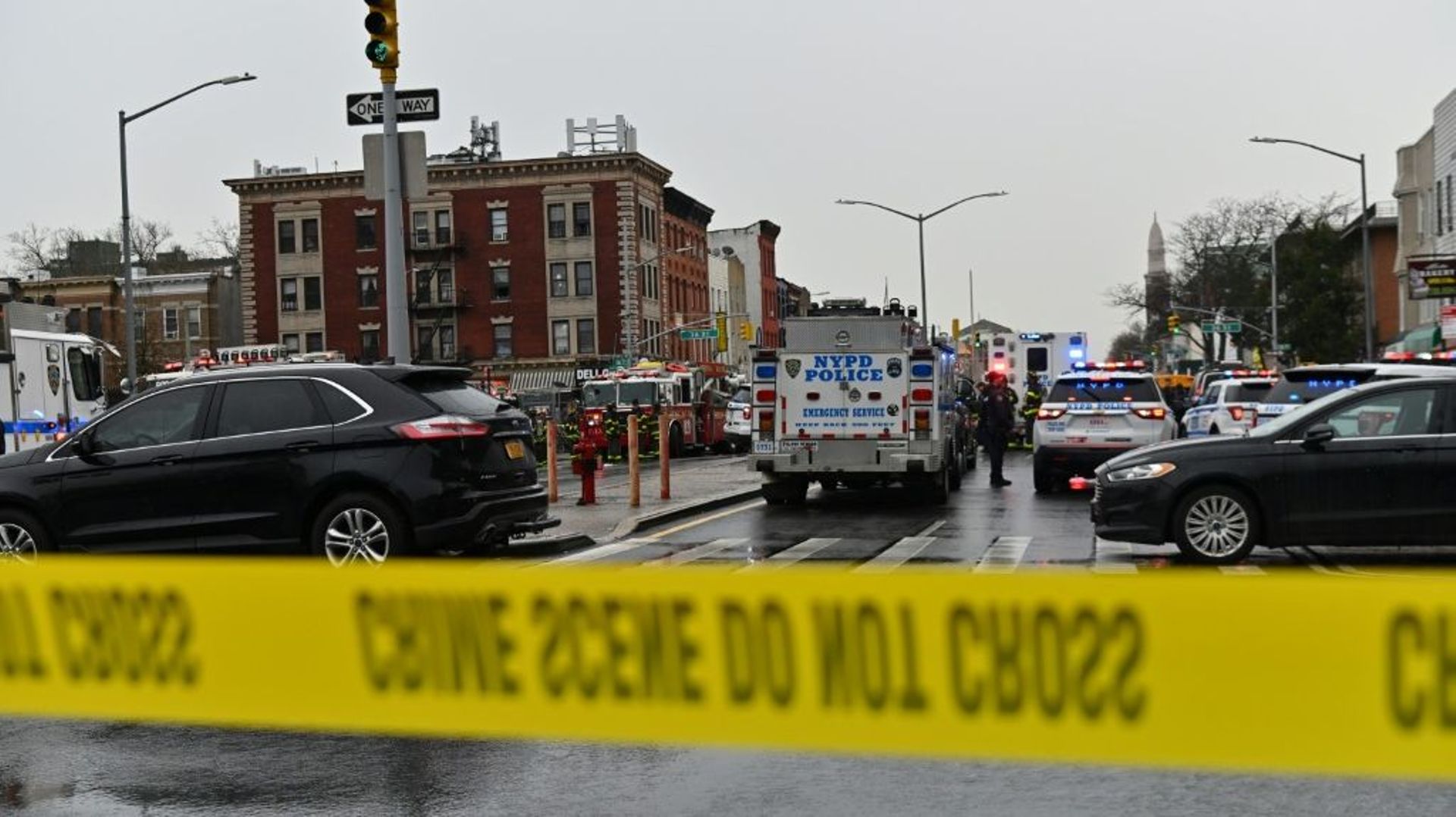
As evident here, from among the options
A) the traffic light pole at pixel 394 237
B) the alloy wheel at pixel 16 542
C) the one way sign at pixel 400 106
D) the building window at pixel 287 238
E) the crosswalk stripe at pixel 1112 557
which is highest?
the building window at pixel 287 238

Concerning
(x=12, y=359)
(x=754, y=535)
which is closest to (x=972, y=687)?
(x=754, y=535)

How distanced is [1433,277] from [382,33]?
120ft

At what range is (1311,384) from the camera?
19594 millimetres

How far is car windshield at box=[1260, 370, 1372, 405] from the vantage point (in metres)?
18.0

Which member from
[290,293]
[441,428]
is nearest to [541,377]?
[290,293]

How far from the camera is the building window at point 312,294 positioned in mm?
83375

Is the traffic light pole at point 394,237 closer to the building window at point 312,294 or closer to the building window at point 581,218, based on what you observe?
the building window at point 581,218

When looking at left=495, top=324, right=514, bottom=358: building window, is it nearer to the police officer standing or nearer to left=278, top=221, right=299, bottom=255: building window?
left=278, top=221, right=299, bottom=255: building window

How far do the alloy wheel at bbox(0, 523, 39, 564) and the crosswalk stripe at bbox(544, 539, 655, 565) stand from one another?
160 inches

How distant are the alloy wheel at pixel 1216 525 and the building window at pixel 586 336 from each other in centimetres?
6770

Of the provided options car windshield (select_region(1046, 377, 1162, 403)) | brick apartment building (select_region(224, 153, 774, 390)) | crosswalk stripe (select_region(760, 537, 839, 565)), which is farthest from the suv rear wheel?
brick apartment building (select_region(224, 153, 774, 390))

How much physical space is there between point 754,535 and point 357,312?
→ 225 feet

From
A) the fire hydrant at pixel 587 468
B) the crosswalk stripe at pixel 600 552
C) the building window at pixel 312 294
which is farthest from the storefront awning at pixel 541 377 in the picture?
the crosswalk stripe at pixel 600 552

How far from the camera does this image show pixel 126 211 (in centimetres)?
3356
